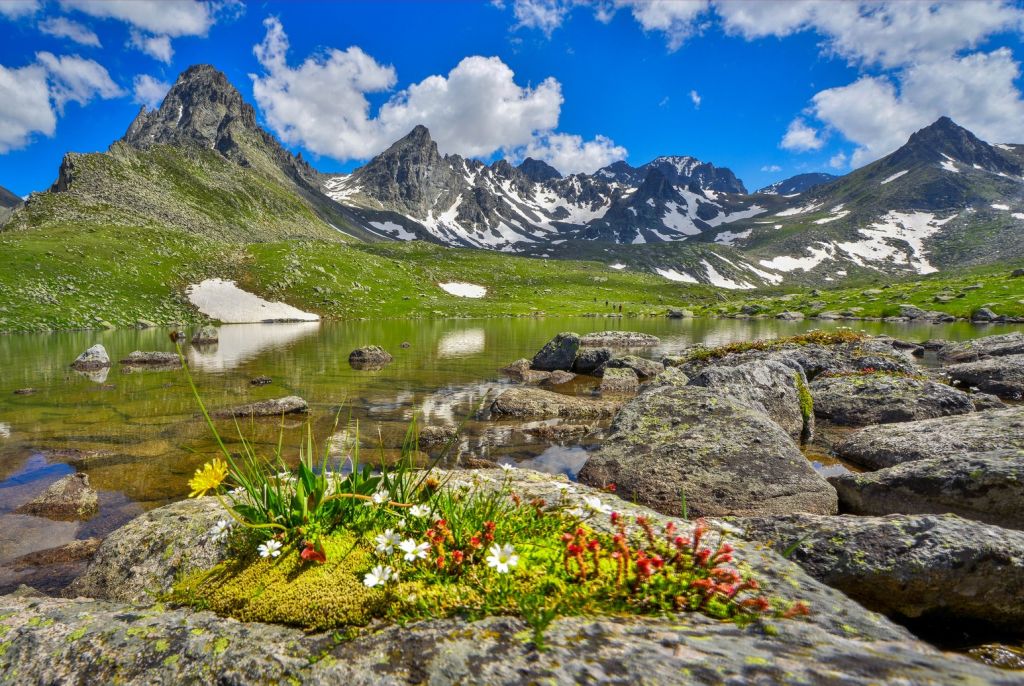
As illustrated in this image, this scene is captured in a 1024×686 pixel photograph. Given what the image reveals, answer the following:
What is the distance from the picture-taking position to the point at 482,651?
2.88m

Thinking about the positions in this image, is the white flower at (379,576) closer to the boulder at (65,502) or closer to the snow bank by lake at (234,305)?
the boulder at (65,502)

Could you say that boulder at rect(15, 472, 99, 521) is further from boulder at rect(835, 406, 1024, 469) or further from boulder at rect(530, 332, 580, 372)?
boulder at rect(530, 332, 580, 372)

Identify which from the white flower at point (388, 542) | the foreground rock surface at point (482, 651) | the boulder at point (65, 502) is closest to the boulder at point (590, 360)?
the boulder at point (65, 502)

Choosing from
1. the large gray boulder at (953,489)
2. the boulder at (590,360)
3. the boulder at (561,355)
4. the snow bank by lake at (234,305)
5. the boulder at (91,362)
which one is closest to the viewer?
the large gray boulder at (953,489)

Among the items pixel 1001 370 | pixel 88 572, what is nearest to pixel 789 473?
pixel 88 572

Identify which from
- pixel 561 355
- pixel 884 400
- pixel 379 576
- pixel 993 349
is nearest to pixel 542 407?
pixel 884 400

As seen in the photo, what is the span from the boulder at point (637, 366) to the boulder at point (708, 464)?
16.2m

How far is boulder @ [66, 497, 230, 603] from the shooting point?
5.05 metres

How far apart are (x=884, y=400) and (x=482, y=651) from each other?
1902 cm

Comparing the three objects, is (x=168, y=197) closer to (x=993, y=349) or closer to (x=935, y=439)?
(x=935, y=439)

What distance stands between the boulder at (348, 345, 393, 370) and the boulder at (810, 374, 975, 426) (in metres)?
25.3

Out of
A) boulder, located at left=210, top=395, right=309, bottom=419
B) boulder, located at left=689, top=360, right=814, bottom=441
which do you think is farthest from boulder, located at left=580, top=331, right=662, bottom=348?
boulder, located at left=210, top=395, right=309, bottom=419

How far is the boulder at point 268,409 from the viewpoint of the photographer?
58.6 ft

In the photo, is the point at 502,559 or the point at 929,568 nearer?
the point at 502,559
